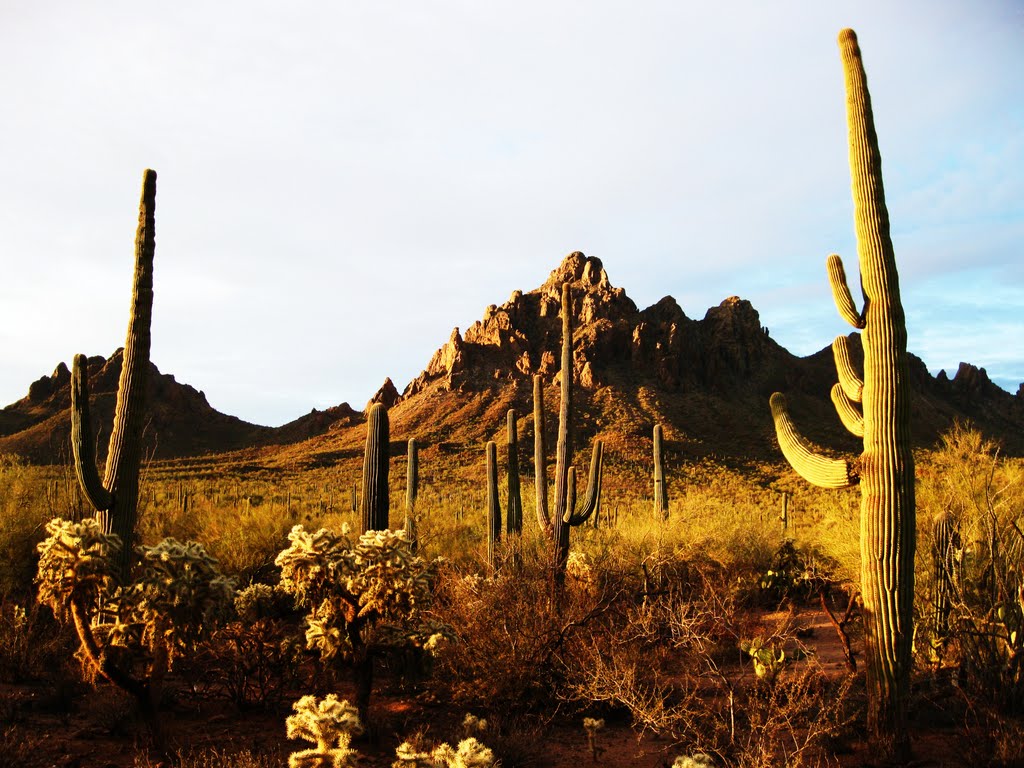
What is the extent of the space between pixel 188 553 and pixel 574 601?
4.72 metres

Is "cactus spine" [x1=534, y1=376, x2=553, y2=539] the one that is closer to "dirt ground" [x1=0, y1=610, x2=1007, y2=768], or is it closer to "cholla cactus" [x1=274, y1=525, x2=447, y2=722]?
"dirt ground" [x1=0, y1=610, x2=1007, y2=768]

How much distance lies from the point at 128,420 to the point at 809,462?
690cm

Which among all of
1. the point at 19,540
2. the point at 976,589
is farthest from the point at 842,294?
the point at 19,540

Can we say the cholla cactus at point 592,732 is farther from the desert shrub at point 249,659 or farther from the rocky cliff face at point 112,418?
the rocky cliff face at point 112,418

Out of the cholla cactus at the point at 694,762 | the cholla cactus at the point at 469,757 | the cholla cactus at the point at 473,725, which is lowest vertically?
the cholla cactus at the point at 473,725

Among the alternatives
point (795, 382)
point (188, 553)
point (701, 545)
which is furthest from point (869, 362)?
point (795, 382)

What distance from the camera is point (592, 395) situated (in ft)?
172

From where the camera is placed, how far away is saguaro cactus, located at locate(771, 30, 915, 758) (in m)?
6.38

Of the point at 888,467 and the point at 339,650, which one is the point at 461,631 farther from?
the point at 888,467

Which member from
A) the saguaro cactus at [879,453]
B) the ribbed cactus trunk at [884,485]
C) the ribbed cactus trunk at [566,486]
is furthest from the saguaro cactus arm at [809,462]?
the ribbed cactus trunk at [566,486]

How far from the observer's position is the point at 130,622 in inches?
221

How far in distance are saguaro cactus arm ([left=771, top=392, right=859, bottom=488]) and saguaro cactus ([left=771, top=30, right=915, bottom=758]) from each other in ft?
0.05

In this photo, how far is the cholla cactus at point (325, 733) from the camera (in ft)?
16.6

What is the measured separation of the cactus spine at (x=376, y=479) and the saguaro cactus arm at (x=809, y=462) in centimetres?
445
